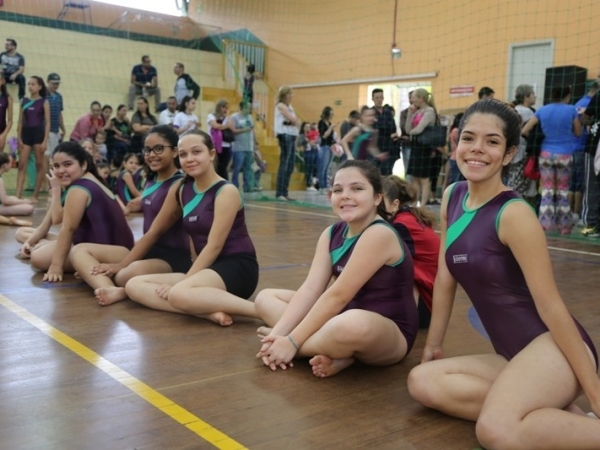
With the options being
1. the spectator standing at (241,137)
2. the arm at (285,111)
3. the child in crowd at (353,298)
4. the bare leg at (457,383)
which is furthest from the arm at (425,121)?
the bare leg at (457,383)

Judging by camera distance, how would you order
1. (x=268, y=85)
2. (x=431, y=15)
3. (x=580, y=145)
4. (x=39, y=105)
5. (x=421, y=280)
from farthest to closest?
(x=268, y=85) → (x=431, y=15) → (x=39, y=105) → (x=580, y=145) → (x=421, y=280)

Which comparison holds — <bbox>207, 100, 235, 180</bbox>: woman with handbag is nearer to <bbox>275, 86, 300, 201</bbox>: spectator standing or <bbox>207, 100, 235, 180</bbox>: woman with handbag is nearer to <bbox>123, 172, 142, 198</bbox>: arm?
<bbox>275, 86, 300, 201</bbox>: spectator standing

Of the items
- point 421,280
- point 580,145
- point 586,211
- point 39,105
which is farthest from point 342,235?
point 39,105

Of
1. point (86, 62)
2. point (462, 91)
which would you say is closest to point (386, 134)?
point (462, 91)

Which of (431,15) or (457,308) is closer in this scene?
(457,308)

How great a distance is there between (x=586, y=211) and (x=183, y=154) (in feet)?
15.4

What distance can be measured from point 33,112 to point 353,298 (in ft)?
21.5

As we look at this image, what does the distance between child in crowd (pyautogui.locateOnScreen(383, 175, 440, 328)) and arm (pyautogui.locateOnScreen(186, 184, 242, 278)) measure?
0.72 metres

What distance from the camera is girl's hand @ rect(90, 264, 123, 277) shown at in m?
3.28

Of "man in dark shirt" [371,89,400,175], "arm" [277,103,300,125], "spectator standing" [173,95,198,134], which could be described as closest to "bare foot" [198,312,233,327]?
"man in dark shirt" [371,89,400,175]

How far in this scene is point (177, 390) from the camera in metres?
1.95

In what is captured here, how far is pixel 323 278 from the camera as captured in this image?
228cm

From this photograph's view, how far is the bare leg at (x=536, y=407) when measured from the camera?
4.97ft

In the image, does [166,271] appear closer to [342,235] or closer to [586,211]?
[342,235]
